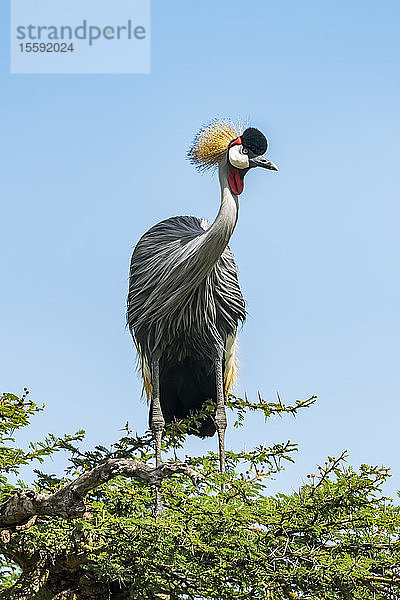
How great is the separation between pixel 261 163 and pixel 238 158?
182 millimetres

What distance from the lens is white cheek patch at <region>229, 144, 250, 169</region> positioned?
22.2 feet

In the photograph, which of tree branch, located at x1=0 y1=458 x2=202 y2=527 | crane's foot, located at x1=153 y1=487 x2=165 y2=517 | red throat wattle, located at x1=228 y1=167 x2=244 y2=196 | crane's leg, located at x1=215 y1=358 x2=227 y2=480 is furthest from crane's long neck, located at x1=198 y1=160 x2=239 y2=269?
tree branch, located at x1=0 y1=458 x2=202 y2=527

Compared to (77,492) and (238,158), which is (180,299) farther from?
(77,492)

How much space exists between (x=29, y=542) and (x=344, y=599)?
192 cm

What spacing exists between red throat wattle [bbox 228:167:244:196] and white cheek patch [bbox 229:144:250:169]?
45 millimetres

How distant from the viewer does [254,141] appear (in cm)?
675

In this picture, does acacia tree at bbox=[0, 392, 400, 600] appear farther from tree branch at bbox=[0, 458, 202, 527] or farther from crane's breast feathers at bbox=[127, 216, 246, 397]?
crane's breast feathers at bbox=[127, 216, 246, 397]

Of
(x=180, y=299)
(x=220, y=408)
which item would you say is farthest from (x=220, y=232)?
(x=220, y=408)


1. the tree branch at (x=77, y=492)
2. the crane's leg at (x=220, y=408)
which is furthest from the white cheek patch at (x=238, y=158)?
the tree branch at (x=77, y=492)

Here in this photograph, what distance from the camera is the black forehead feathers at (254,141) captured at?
675cm

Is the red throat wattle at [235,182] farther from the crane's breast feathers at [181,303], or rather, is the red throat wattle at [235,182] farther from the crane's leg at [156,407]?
the crane's leg at [156,407]

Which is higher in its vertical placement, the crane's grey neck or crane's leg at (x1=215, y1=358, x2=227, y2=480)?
the crane's grey neck

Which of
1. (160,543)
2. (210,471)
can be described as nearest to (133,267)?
(210,471)

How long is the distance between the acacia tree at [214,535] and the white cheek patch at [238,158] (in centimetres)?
248
